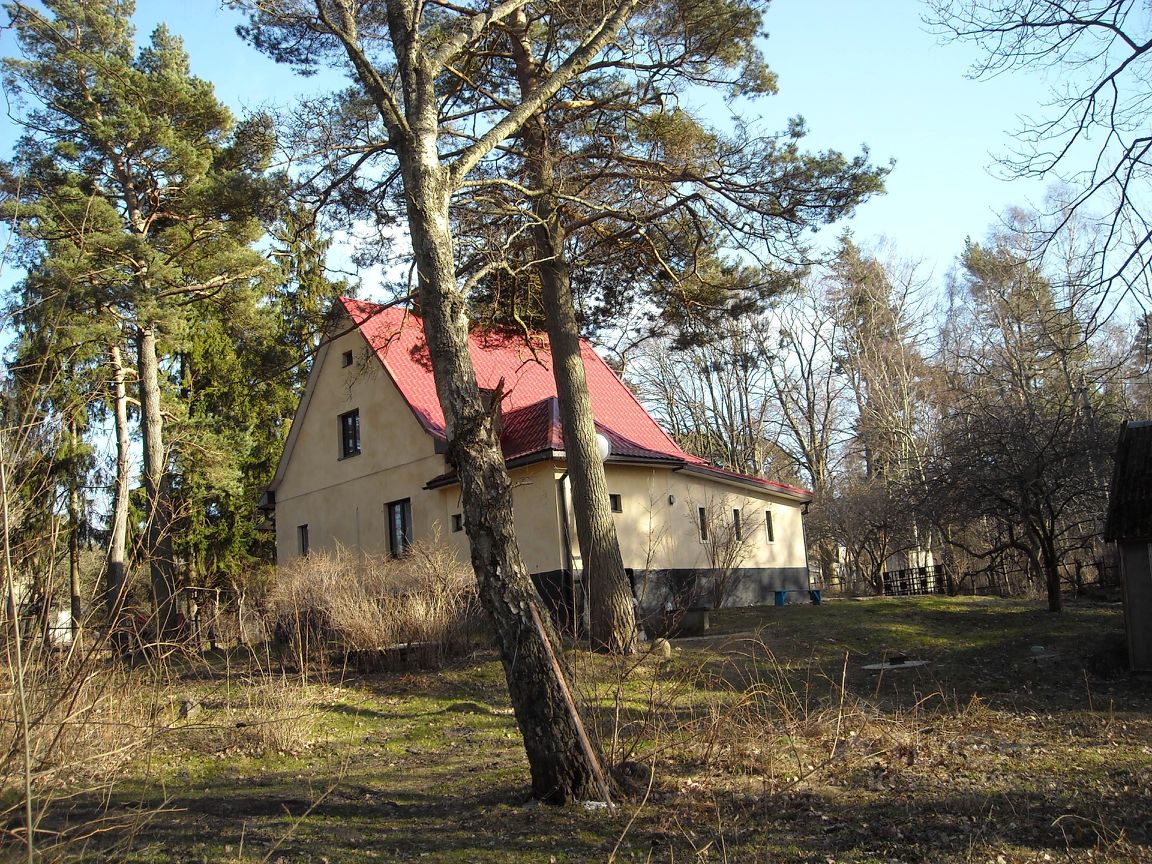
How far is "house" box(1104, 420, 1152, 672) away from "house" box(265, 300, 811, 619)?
272 inches

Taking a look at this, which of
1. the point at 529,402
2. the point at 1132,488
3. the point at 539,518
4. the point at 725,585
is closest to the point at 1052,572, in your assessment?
the point at 1132,488

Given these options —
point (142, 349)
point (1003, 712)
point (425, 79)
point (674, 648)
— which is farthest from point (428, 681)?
point (142, 349)

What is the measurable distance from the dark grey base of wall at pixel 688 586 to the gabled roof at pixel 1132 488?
6225 millimetres

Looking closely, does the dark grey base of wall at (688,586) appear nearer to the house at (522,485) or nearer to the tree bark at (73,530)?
the house at (522,485)

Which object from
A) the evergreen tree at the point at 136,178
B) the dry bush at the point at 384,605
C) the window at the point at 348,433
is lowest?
the dry bush at the point at 384,605

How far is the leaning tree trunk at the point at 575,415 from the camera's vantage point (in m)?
14.3

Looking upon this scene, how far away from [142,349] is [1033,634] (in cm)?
1798

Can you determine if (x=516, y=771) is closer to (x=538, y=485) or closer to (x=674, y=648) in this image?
(x=674, y=648)

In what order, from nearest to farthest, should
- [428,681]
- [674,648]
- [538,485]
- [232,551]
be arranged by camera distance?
→ 1. [428,681]
2. [674,648]
3. [538,485]
4. [232,551]

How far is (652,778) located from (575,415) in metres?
9.33

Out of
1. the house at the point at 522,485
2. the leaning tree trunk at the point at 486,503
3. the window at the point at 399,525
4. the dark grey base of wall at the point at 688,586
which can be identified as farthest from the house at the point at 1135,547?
the window at the point at 399,525

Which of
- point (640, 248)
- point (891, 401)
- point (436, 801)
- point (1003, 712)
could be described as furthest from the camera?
point (891, 401)

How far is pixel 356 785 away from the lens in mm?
7660

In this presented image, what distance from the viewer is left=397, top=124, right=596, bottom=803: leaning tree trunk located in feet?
21.4
